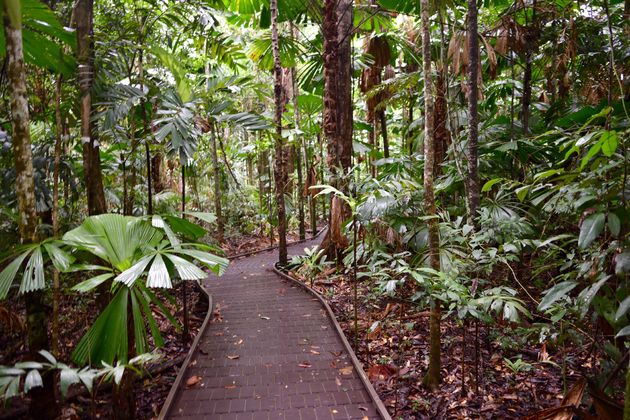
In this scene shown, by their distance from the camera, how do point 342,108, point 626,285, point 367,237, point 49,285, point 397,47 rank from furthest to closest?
point 397,47, point 342,108, point 367,237, point 49,285, point 626,285

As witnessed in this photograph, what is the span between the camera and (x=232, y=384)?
4.12 m

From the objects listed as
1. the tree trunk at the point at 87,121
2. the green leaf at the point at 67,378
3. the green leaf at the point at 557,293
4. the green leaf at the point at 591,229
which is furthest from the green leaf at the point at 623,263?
the tree trunk at the point at 87,121

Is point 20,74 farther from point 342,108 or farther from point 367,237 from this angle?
point 342,108

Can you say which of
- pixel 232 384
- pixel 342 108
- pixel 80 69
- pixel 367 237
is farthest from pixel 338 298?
pixel 80 69

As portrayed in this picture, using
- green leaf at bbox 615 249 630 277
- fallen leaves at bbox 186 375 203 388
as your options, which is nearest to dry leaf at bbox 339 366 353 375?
fallen leaves at bbox 186 375 203 388

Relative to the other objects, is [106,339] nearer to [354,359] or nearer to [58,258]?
[58,258]

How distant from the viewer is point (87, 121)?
3.84m

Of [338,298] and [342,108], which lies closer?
[338,298]

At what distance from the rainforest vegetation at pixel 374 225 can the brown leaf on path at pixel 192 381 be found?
353mm

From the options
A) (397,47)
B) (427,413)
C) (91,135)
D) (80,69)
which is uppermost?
(397,47)

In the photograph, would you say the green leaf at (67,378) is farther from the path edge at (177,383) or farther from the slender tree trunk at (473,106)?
the slender tree trunk at (473,106)

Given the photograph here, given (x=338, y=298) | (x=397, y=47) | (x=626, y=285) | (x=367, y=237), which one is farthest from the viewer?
(x=397, y=47)

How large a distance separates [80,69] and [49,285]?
283 centimetres

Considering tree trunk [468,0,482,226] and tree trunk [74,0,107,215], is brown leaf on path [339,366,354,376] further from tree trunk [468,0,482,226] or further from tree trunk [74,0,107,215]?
tree trunk [74,0,107,215]
